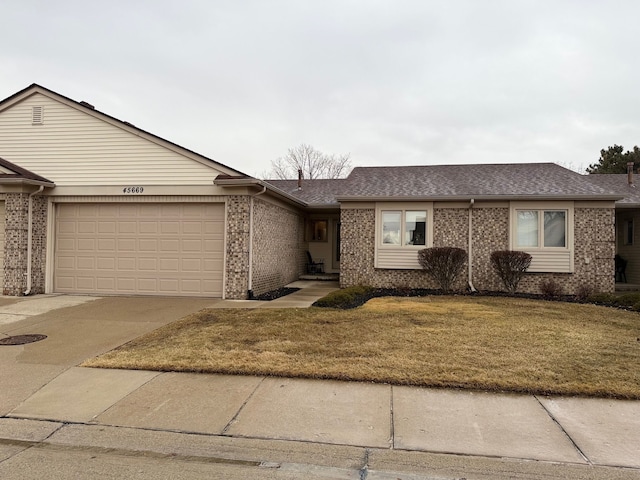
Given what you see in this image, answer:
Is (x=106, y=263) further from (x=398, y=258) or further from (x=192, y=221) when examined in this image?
(x=398, y=258)

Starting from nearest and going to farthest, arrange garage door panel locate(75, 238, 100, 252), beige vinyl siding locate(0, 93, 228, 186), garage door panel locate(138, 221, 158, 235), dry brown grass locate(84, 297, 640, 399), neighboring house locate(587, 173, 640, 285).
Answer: dry brown grass locate(84, 297, 640, 399) < beige vinyl siding locate(0, 93, 228, 186) < garage door panel locate(138, 221, 158, 235) < garage door panel locate(75, 238, 100, 252) < neighboring house locate(587, 173, 640, 285)

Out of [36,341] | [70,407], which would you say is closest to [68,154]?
[36,341]

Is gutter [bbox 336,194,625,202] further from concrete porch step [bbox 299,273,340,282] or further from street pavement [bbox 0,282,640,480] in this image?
street pavement [bbox 0,282,640,480]

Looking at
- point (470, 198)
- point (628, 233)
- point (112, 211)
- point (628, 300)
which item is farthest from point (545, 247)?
point (112, 211)

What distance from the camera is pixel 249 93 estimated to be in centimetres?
1956

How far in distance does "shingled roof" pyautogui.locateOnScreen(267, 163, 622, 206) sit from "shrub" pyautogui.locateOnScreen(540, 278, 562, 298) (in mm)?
2539

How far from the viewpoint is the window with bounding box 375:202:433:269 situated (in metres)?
12.6

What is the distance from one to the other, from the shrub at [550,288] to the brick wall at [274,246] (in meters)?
8.14

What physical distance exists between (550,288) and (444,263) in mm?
3183

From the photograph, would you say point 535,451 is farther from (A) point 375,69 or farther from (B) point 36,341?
(A) point 375,69

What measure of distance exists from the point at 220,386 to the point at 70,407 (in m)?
1.42

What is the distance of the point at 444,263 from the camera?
39.5ft

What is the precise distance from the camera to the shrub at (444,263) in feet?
39.4

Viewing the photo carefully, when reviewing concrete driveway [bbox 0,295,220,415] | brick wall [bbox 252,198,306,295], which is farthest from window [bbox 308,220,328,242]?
concrete driveway [bbox 0,295,220,415]
